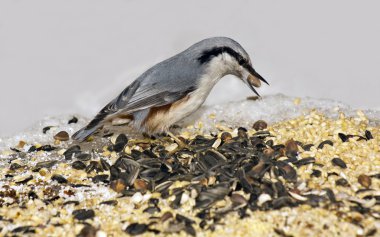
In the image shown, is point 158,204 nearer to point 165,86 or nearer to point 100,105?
point 165,86

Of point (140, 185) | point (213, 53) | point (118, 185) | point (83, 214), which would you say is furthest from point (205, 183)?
point (213, 53)

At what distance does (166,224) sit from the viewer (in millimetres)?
3535

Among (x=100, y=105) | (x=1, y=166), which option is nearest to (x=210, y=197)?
(x=1, y=166)

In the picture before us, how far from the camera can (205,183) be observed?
3.90 m

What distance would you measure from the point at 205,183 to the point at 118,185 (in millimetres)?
482

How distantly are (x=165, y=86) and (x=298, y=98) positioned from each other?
124 centimetres

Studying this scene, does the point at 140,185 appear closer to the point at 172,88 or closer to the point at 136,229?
the point at 136,229

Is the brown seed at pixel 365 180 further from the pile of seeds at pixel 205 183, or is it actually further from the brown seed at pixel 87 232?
the brown seed at pixel 87 232

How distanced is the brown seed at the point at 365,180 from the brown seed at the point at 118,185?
1.29 meters

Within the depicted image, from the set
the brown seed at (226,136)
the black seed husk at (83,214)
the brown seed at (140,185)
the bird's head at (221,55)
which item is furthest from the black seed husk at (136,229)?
the bird's head at (221,55)

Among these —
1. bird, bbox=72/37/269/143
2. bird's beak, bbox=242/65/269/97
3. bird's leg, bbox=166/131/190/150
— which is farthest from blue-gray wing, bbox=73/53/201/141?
bird's beak, bbox=242/65/269/97

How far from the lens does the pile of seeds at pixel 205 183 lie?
3504 mm

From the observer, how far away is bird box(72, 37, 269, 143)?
453cm

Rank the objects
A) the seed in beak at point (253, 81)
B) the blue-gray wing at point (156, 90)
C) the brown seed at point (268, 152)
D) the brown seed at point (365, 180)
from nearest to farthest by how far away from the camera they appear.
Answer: the brown seed at point (365, 180)
the brown seed at point (268, 152)
the blue-gray wing at point (156, 90)
the seed in beak at point (253, 81)
